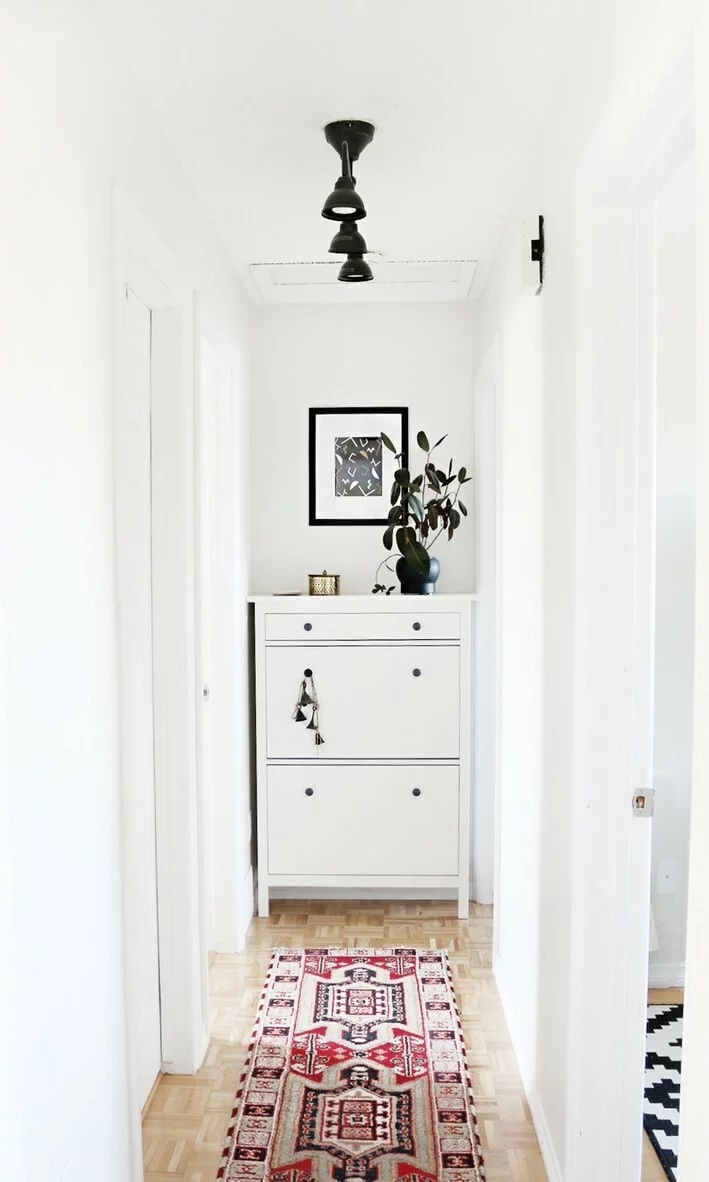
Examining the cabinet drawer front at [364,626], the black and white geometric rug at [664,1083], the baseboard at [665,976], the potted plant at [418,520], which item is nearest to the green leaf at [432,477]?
the potted plant at [418,520]

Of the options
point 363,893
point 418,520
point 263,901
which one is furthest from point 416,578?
point 263,901

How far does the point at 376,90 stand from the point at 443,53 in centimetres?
21

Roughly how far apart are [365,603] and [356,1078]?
1.63m

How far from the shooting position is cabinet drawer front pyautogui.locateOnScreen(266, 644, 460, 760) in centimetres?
364

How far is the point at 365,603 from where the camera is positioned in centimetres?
362

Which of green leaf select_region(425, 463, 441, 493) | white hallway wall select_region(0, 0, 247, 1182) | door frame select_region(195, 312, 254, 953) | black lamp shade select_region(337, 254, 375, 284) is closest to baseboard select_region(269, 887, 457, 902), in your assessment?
door frame select_region(195, 312, 254, 953)

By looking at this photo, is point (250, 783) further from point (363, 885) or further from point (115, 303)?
point (115, 303)

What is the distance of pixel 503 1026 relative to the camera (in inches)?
113

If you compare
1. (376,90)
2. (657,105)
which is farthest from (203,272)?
(657,105)

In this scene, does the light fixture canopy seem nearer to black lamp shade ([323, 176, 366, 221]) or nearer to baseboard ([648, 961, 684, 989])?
black lamp shade ([323, 176, 366, 221])

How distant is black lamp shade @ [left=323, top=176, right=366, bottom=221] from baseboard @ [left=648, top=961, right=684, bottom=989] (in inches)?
92.5

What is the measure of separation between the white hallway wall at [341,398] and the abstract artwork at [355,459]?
136mm

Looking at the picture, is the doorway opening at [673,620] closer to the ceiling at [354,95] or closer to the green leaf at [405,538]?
the ceiling at [354,95]

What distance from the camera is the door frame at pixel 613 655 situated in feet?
5.84
